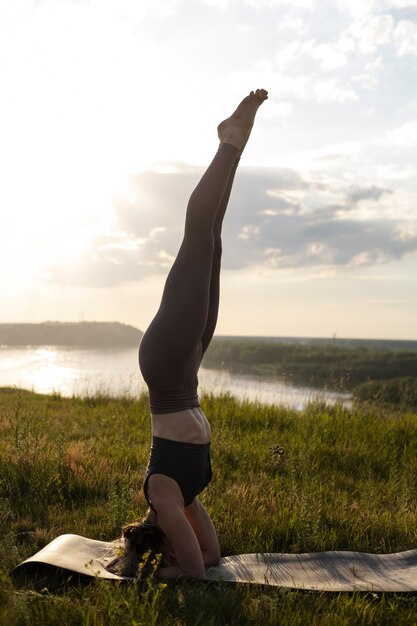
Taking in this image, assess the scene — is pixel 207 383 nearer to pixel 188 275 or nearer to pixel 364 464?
pixel 364 464

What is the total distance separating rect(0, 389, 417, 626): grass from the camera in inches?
107

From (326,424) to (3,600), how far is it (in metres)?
5.39

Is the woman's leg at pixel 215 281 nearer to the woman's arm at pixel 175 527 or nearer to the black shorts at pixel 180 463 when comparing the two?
the black shorts at pixel 180 463

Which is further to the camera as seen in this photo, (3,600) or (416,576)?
(416,576)

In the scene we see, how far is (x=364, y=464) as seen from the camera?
245 inches

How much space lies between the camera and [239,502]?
4375 mm

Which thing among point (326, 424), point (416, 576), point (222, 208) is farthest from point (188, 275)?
point (326, 424)

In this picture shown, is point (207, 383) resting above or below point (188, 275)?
below

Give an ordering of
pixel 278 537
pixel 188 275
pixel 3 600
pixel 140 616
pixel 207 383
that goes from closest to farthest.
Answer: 1. pixel 140 616
2. pixel 3 600
3. pixel 188 275
4. pixel 278 537
5. pixel 207 383

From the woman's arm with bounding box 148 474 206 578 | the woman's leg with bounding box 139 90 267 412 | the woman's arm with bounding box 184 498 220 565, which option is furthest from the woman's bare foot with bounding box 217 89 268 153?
the woman's arm with bounding box 184 498 220 565

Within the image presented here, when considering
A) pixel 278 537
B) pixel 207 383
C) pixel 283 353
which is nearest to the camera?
pixel 278 537

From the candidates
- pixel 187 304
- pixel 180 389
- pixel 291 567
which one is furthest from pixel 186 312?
pixel 291 567

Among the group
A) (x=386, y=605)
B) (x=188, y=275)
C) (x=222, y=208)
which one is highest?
(x=222, y=208)

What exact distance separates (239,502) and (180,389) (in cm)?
166
